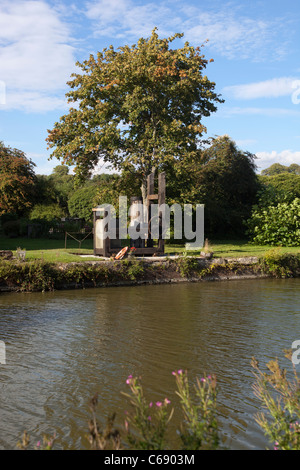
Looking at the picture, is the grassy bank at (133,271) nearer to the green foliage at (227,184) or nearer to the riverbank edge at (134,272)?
the riverbank edge at (134,272)

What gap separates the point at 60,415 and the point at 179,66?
1963 centimetres

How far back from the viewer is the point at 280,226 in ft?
82.6

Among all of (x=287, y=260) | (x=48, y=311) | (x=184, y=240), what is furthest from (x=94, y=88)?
(x=48, y=311)

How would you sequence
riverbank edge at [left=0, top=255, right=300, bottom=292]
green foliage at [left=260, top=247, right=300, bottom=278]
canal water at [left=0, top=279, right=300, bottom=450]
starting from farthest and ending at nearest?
green foliage at [left=260, top=247, right=300, bottom=278] → riverbank edge at [left=0, top=255, right=300, bottom=292] → canal water at [left=0, top=279, right=300, bottom=450]

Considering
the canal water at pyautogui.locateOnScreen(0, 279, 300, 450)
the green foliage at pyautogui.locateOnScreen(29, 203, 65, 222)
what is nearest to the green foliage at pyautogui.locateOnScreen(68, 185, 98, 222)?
the green foliage at pyautogui.locateOnScreen(29, 203, 65, 222)

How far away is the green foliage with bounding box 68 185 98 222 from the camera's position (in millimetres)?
32344

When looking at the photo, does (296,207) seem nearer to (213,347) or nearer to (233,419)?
(213,347)

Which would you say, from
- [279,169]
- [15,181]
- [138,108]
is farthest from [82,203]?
[279,169]

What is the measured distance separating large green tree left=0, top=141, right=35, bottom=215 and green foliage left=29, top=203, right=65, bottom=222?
554 mm

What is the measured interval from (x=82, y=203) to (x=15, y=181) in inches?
228

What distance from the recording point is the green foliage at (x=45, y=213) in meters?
28.4

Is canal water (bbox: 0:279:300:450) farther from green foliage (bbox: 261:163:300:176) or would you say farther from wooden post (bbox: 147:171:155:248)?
green foliage (bbox: 261:163:300:176)

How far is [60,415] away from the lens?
5027mm

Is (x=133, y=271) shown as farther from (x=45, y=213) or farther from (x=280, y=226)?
(x=45, y=213)
